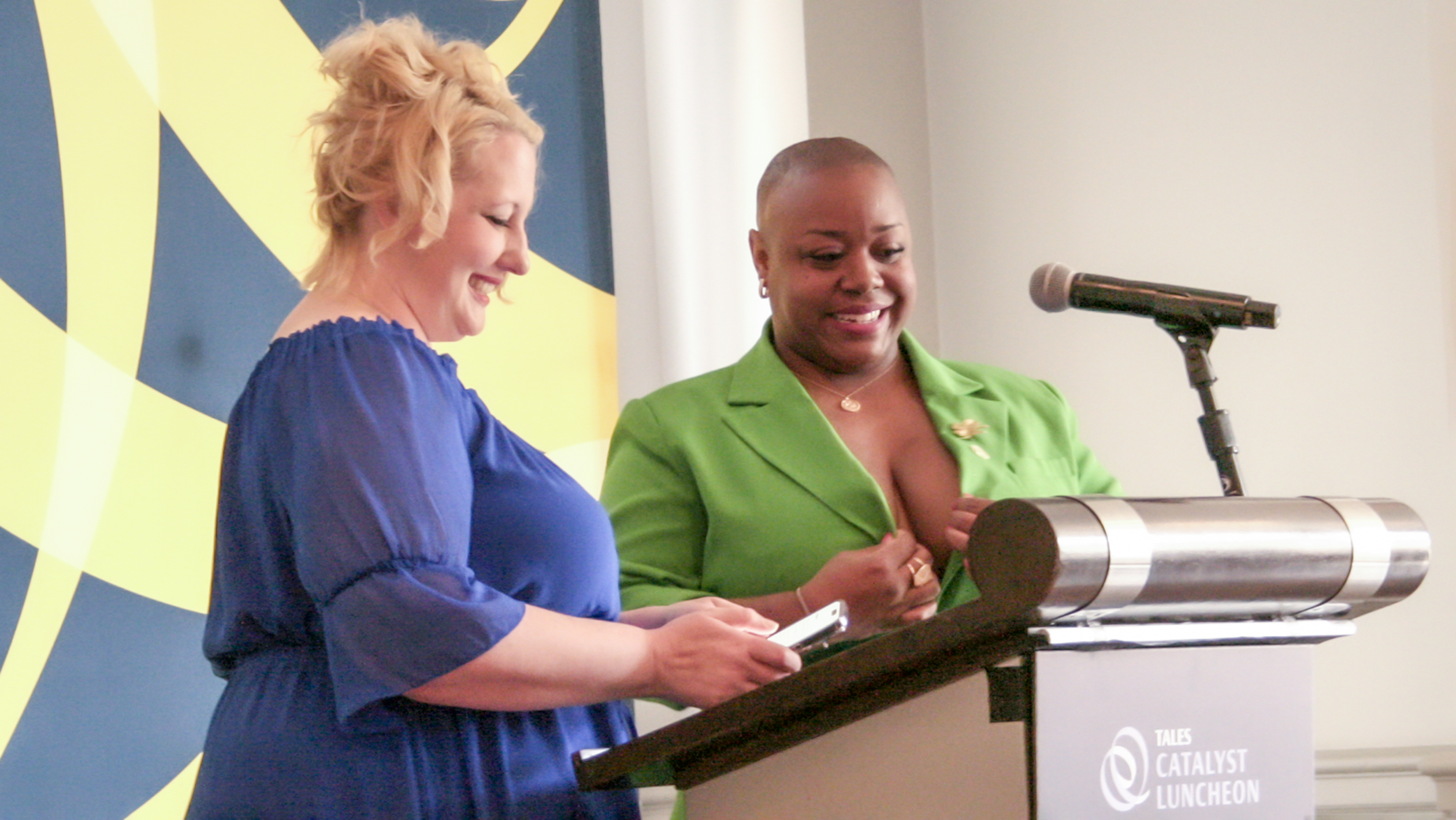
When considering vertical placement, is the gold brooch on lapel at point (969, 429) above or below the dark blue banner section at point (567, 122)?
below

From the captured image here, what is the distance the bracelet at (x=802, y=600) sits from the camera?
1.74m

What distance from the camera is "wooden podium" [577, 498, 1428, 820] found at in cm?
94

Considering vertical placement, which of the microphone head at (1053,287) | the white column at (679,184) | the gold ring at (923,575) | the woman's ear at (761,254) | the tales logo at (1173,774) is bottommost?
the tales logo at (1173,774)

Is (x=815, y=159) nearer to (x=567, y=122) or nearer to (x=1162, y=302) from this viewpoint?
(x=1162, y=302)

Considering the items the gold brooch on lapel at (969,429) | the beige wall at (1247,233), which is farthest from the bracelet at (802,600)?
the beige wall at (1247,233)

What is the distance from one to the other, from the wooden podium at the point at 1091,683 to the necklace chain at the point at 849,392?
3.38ft

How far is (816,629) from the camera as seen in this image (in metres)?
1.29

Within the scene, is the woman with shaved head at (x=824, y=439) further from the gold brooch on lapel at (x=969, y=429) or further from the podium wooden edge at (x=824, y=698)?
the podium wooden edge at (x=824, y=698)

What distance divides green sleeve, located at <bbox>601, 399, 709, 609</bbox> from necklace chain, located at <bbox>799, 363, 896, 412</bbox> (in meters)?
0.26

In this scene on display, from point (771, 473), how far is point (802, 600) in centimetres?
24

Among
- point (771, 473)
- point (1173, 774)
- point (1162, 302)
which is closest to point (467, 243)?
point (771, 473)

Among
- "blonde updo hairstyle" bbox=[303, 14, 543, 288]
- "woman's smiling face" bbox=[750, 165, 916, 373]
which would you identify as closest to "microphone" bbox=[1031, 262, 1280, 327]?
"woman's smiling face" bbox=[750, 165, 916, 373]

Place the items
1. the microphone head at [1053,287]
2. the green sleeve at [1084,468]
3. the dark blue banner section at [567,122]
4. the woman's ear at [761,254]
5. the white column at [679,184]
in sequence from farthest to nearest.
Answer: the white column at [679,184], the dark blue banner section at [567,122], the woman's ear at [761,254], the green sleeve at [1084,468], the microphone head at [1053,287]

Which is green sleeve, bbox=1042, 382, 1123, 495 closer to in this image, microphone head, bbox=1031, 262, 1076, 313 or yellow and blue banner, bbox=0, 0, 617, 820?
microphone head, bbox=1031, 262, 1076, 313
